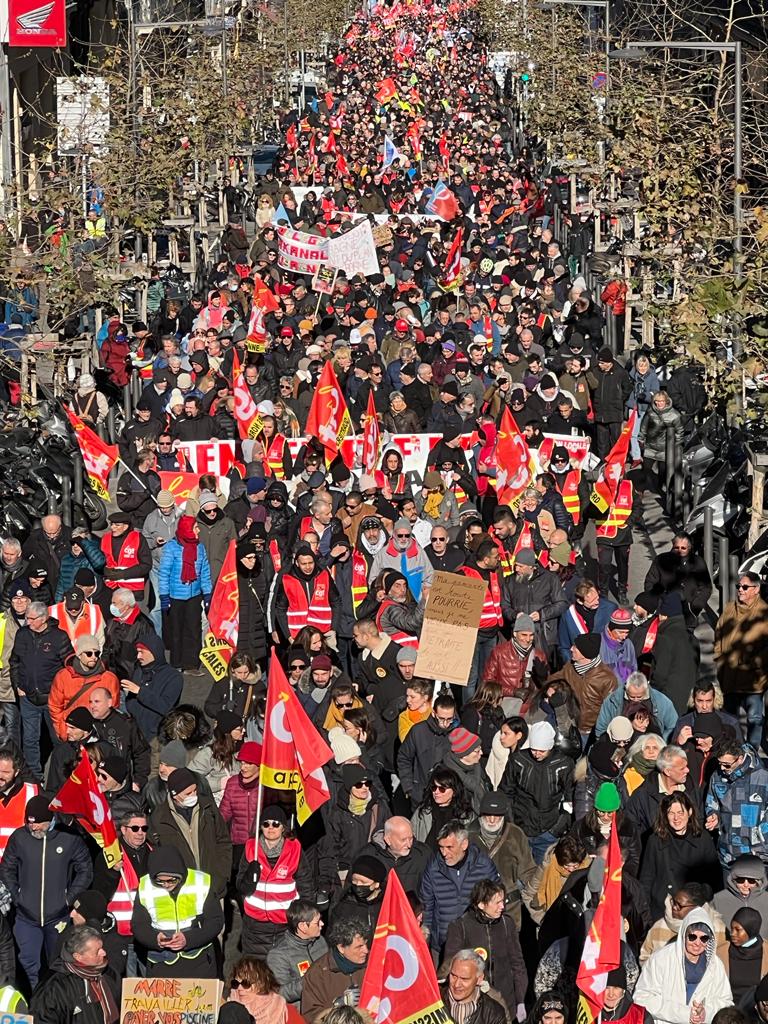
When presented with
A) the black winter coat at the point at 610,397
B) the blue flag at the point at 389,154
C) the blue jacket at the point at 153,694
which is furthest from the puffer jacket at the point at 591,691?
the blue flag at the point at 389,154

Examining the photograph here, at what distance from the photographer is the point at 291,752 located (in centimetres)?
1146

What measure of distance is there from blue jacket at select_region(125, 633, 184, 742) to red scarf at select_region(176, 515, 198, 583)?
2.28 metres

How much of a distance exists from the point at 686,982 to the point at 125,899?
9.07 ft

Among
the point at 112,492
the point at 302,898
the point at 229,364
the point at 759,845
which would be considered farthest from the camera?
the point at 229,364

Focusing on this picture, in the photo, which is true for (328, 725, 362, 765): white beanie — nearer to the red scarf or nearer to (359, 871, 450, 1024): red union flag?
(359, 871, 450, 1024): red union flag

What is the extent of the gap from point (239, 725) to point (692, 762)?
7.74 feet

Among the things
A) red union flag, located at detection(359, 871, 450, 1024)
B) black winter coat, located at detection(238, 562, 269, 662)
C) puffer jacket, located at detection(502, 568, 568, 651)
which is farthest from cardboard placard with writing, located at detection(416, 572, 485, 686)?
red union flag, located at detection(359, 871, 450, 1024)

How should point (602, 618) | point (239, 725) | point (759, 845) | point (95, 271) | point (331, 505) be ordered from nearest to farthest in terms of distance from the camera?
point (759, 845), point (239, 725), point (602, 618), point (331, 505), point (95, 271)

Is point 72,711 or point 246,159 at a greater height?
point 72,711

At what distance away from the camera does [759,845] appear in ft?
37.8

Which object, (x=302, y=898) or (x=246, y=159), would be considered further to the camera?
(x=246, y=159)

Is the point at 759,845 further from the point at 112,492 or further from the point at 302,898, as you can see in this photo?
→ the point at 112,492

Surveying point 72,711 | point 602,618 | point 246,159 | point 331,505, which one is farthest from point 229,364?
point 246,159

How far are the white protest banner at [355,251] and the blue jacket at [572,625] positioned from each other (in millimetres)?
13956
